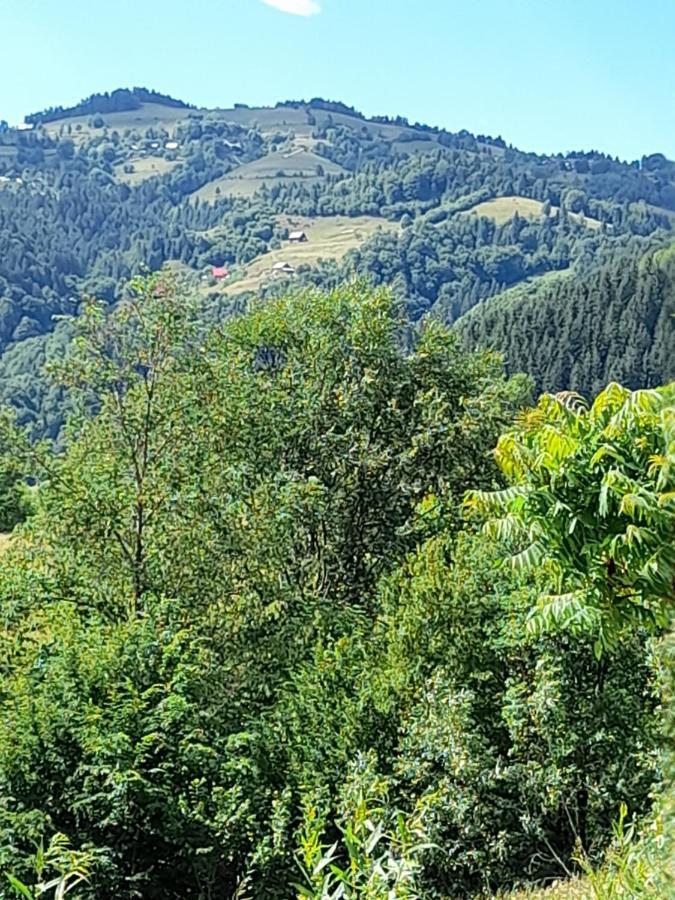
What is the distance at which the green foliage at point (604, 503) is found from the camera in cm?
564

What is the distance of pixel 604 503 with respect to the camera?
561 centimetres

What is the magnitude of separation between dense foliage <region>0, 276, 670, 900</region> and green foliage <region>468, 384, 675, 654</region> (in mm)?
1688

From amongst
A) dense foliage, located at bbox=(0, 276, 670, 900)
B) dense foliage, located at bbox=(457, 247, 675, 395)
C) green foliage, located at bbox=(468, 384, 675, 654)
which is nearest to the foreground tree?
dense foliage, located at bbox=(0, 276, 670, 900)

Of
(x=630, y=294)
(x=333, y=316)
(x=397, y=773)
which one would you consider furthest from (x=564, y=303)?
(x=397, y=773)

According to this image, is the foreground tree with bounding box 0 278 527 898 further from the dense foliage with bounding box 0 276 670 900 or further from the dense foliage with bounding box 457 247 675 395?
the dense foliage with bounding box 457 247 675 395

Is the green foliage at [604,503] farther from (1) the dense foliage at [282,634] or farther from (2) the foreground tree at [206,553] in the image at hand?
(2) the foreground tree at [206,553]

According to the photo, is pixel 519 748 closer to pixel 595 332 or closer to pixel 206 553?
pixel 206 553

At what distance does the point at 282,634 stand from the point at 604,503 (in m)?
9.31

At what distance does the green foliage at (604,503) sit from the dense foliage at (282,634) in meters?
1.69

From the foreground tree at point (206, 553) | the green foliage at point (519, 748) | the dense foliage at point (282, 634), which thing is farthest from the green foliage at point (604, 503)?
the foreground tree at point (206, 553)

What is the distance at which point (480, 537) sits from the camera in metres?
12.9

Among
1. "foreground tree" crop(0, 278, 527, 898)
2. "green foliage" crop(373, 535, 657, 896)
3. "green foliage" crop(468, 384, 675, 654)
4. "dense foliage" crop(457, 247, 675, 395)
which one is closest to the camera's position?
"green foliage" crop(468, 384, 675, 654)

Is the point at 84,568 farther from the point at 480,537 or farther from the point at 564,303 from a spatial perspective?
the point at 564,303

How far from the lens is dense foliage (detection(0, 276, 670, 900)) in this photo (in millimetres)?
10023
